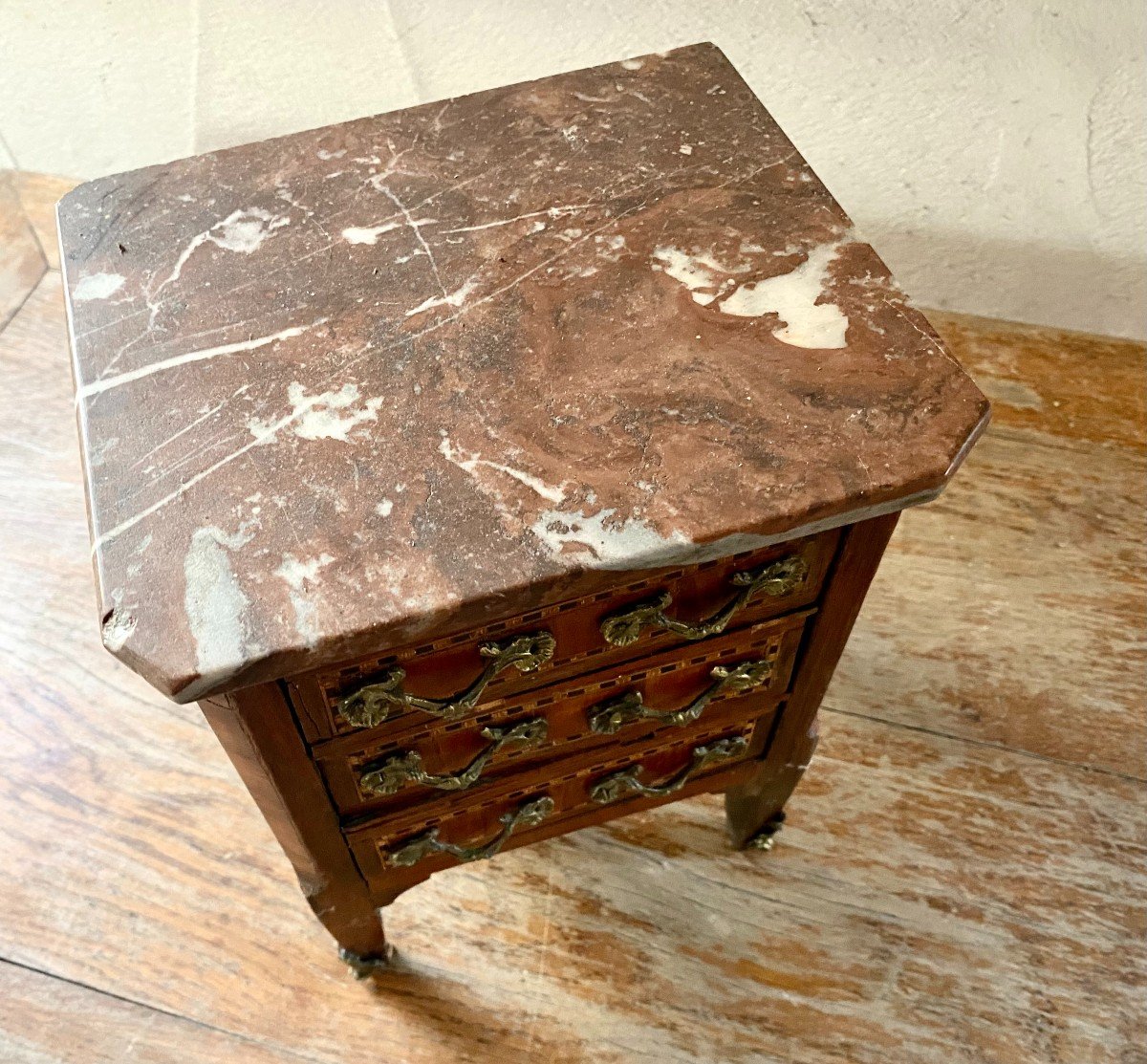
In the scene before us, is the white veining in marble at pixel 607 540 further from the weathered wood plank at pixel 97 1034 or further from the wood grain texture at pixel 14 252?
the wood grain texture at pixel 14 252

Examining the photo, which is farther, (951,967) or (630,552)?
(951,967)

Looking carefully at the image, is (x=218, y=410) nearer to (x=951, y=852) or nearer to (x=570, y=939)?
(x=570, y=939)

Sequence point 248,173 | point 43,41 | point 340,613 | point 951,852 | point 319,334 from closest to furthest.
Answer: point 340,613 → point 319,334 → point 248,173 → point 951,852 → point 43,41

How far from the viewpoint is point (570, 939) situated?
3.42 feet

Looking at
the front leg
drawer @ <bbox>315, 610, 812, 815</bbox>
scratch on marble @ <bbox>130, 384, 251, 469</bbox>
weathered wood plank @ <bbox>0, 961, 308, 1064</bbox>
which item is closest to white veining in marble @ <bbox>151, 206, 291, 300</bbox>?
scratch on marble @ <bbox>130, 384, 251, 469</bbox>

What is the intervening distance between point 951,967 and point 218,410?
2.86 ft

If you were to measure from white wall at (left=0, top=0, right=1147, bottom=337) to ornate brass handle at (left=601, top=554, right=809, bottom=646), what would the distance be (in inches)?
33.3

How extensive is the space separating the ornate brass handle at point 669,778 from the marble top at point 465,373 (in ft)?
0.99

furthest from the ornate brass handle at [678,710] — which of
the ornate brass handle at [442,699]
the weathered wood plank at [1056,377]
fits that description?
the weathered wood plank at [1056,377]

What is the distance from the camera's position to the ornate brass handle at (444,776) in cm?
71

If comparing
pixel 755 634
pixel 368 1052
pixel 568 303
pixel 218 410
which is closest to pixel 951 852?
pixel 755 634

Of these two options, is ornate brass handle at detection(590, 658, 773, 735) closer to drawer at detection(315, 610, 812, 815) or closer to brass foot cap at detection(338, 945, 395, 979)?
drawer at detection(315, 610, 812, 815)

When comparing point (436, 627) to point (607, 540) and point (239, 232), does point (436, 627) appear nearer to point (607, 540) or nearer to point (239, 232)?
point (607, 540)

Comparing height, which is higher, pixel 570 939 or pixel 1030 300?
pixel 1030 300
